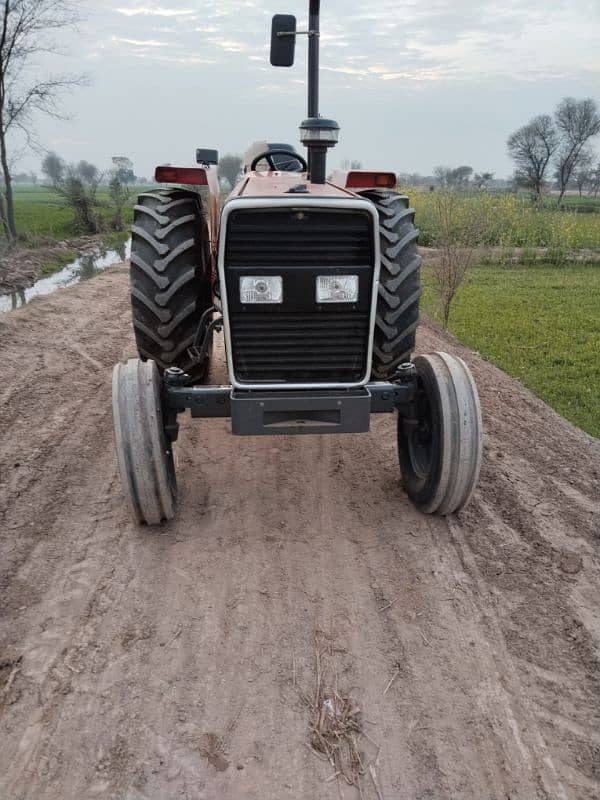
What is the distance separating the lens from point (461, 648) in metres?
3.09

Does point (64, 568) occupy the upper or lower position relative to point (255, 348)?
lower

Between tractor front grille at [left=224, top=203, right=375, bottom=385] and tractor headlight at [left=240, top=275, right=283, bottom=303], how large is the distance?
0.08 ft

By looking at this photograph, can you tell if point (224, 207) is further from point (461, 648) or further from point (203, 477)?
point (461, 648)

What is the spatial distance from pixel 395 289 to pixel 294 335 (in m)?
0.85

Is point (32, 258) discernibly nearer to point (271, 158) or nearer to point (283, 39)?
A: point (271, 158)

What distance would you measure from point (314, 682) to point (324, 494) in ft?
5.72

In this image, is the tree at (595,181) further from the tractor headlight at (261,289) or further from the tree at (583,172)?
the tractor headlight at (261,289)

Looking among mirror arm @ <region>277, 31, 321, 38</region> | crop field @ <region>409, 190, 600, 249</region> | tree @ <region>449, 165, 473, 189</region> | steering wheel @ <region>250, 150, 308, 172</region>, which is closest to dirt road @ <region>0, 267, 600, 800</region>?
steering wheel @ <region>250, 150, 308, 172</region>

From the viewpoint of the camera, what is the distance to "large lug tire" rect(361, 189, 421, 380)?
4.11 meters

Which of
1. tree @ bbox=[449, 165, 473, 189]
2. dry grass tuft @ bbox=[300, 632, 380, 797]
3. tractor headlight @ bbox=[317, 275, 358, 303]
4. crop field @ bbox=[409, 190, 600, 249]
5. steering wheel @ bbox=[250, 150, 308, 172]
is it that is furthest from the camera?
crop field @ bbox=[409, 190, 600, 249]

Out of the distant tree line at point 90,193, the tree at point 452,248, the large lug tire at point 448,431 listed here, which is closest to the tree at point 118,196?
the distant tree line at point 90,193

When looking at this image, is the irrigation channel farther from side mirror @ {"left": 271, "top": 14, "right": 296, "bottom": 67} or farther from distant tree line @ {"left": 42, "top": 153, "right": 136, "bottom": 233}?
side mirror @ {"left": 271, "top": 14, "right": 296, "bottom": 67}

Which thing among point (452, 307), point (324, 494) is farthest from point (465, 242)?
point (324, 494)

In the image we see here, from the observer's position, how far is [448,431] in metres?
3.77
